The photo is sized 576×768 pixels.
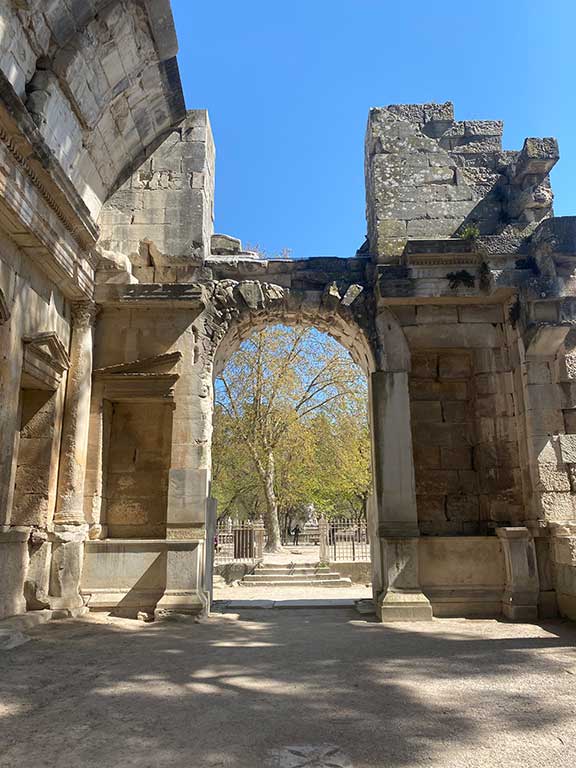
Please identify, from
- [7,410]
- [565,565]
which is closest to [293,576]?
[565,565]

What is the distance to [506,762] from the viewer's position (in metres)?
3.02

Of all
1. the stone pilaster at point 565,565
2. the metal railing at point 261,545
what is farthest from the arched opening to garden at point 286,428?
the stone pilaster at point 565,565

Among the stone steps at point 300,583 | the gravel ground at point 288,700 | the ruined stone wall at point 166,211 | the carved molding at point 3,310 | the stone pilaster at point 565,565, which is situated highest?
the ruined stone wall at point 166,211

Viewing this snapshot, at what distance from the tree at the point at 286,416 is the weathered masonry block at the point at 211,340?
11.3 metres

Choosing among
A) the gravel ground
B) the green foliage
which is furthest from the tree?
the gravel ground

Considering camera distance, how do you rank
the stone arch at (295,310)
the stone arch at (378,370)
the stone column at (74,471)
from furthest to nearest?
the stone arch at (295,310)
the stone arch at (378,370)
the stone column at (74,471)

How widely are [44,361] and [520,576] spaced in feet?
21.8

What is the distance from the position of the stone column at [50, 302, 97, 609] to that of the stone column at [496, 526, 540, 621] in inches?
216

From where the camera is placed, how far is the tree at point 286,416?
69.7 ft

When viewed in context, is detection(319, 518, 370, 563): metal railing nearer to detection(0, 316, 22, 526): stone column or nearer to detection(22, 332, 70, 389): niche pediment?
detection(22, 332, 70, 389): niche pediment

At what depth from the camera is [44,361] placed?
24.0 ft

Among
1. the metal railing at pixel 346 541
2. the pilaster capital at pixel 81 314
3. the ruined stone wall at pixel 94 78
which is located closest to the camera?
the ruined stone wall at pixel 94 78

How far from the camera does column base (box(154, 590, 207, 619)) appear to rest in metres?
7.47

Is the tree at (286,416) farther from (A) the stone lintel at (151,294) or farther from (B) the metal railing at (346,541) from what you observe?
(A) the stone lintel at (151,294)
